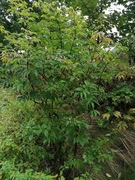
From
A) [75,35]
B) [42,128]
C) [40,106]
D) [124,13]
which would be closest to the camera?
[42,128]

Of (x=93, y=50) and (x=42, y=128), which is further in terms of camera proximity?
(x=93, y=50)

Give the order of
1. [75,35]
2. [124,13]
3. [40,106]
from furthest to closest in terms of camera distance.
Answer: [124,13]
[40,106]
[75,35]

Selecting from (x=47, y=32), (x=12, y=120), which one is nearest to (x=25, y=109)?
(x=12, y=120)

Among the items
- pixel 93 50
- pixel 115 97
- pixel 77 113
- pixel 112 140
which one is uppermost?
pixel 93 50

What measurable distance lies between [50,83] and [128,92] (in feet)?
3.34

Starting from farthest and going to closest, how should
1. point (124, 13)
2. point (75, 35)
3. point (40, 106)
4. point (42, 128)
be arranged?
point (124, 13), point (40, 106), point (75, 35), point (42, 128)

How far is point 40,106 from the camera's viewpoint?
2.15 m

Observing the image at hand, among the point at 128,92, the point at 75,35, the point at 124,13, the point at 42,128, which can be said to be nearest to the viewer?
the point at 42,128

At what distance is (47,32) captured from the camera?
2.00m

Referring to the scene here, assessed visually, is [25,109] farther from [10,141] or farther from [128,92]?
[128,92]

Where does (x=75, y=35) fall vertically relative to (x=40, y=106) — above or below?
above

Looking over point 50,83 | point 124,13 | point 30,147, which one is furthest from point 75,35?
point 124,13

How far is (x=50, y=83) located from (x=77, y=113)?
42 centimetres

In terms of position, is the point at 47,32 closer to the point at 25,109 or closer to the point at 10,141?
the point at 25,109
